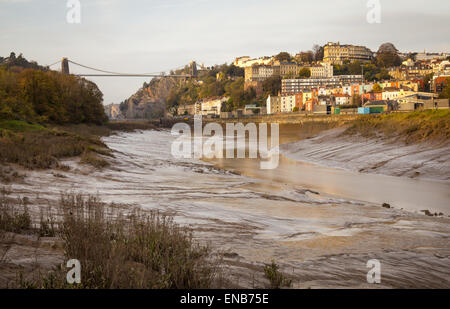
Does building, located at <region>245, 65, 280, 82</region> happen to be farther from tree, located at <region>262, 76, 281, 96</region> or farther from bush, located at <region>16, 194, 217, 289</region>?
bush, located at <region>16, 194, 217, 289</region>

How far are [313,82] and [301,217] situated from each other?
6037 inches

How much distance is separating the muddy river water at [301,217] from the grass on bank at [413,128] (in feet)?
23.3

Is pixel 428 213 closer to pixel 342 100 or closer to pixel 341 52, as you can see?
pixel 342 100

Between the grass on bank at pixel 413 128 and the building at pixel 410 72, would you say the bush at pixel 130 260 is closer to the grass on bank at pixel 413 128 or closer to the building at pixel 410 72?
the grass on bank at pixel 413 128

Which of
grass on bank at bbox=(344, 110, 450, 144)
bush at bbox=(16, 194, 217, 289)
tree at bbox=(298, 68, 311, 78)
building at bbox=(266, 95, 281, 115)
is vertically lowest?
bush at bbox=(16, 194, 217, 289)

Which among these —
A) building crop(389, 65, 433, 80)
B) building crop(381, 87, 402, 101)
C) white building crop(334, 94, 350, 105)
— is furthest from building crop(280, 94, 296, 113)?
building crop(389, 65, 433, 80)

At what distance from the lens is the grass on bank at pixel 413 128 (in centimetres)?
2256

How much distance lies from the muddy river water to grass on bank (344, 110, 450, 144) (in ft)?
23.3

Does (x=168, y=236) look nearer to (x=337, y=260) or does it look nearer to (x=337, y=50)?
(x=337, y=260)

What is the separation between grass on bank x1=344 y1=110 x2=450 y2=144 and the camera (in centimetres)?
2256

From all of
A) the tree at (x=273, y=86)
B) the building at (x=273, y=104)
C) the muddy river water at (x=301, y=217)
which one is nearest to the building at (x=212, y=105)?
the tree at (x=273, y=86)

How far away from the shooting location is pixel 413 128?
2528 cm

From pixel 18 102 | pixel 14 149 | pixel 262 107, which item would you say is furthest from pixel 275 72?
pixel 14 149

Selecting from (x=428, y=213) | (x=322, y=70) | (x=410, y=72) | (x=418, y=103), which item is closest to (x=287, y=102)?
(x=322, y=70)
